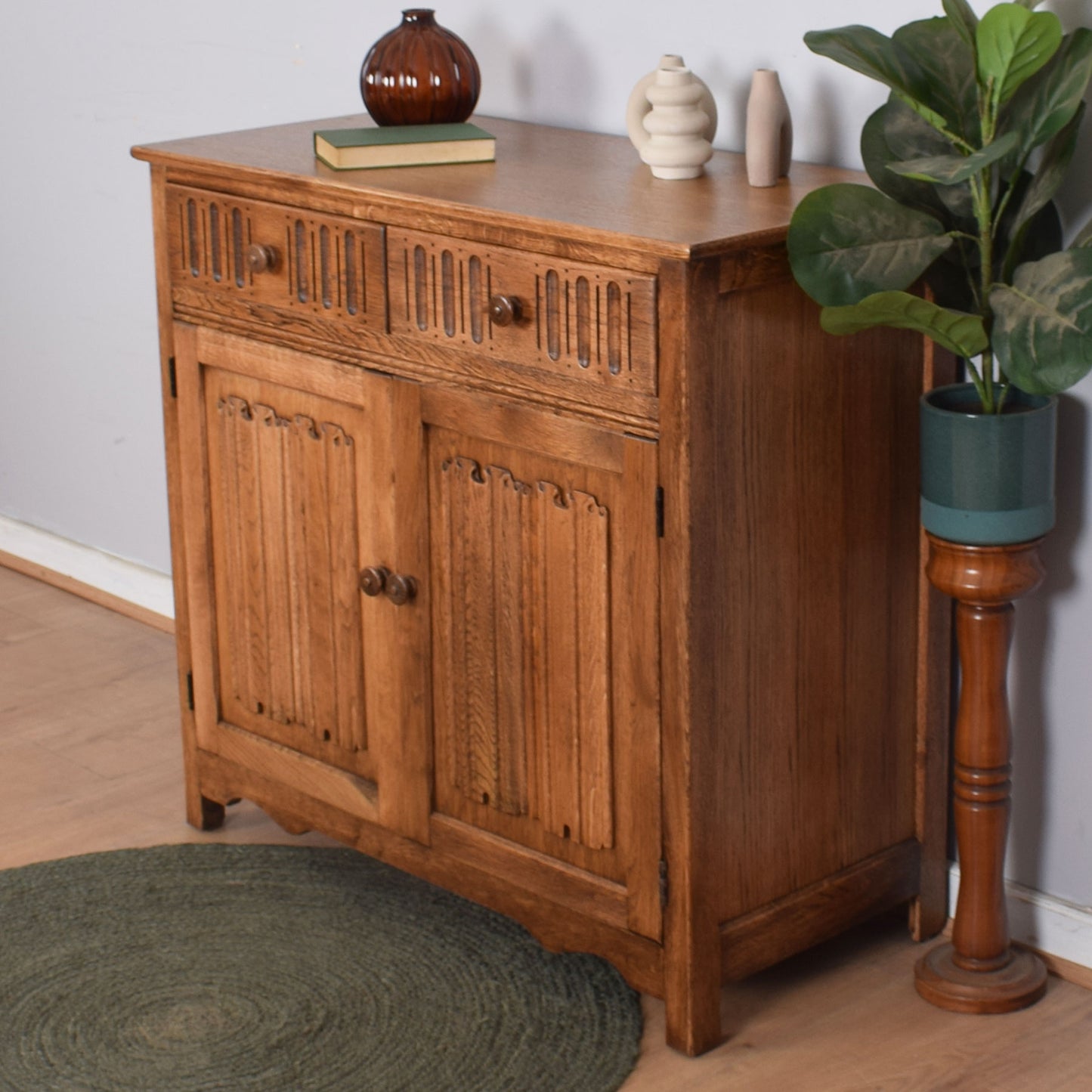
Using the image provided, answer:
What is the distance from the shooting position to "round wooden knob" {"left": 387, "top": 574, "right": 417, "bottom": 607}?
227cm

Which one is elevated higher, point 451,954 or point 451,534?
point 451,534

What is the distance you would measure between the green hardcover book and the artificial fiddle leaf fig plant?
1.84 ft

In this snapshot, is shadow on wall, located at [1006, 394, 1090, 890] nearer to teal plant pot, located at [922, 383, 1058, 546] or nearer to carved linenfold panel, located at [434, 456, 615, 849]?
teal plant pot, located at [922, 383, 1058, 546]

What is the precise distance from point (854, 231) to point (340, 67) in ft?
4.31

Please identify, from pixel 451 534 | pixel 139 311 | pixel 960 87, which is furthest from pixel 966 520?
pixel 139 311

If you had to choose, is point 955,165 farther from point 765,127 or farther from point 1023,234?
point 765,127

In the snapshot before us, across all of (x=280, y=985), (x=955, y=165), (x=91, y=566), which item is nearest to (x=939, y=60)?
(x=955, y=165)

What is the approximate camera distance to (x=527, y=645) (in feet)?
7.13

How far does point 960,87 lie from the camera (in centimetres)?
189

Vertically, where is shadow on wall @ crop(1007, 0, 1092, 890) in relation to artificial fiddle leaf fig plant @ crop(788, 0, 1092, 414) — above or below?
below

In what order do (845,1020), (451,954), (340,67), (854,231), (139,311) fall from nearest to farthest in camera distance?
(854,231)
(845,1020)
(451,954)
(340,67)
(139,311)

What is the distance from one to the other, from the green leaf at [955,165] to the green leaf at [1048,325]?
127 millimetres

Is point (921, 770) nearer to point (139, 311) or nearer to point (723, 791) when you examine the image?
point (723, 791)

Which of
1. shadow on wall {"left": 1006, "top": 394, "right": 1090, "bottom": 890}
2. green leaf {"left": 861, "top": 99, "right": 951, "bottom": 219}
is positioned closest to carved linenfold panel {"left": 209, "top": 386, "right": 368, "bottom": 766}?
green leaf {"left": 861, "top": 99, "right": 951, "bottom": 219}
